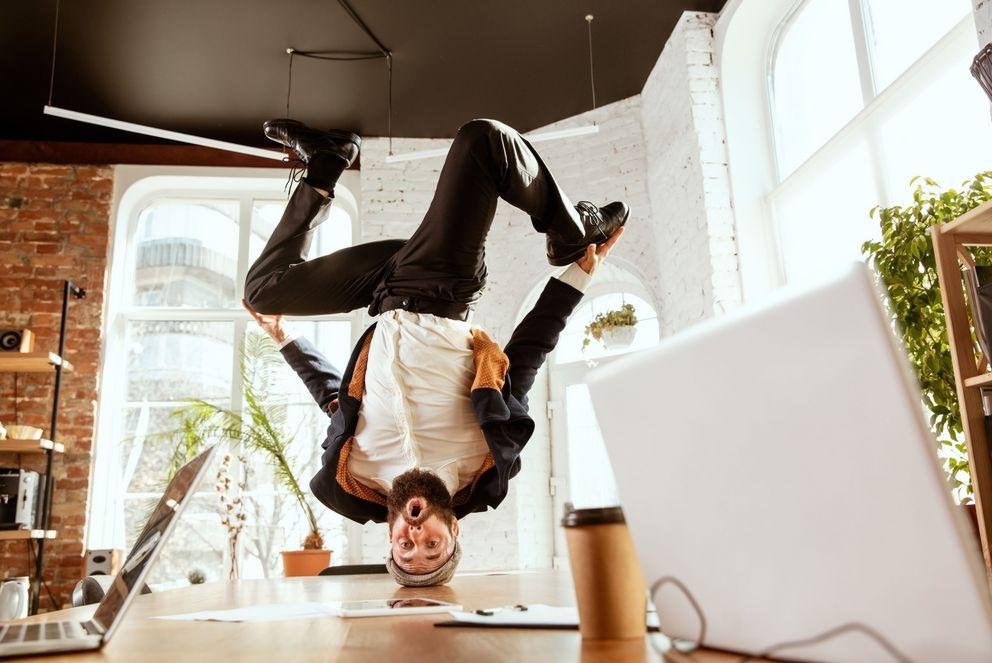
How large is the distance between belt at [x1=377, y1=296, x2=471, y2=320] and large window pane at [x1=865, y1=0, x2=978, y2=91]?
2332 millimetres

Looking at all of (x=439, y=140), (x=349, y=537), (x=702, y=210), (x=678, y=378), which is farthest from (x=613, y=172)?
(x=678, y=378)

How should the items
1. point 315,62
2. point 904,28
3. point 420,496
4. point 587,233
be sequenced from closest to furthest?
point 420,496, point 587,233, point 904,28, point 315,62

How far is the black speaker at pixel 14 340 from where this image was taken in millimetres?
5145

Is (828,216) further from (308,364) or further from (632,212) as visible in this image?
(308,364)

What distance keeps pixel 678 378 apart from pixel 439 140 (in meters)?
5.72

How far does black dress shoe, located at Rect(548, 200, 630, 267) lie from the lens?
7.65 ft

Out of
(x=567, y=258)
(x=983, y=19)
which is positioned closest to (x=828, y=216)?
(x=983, y=19)

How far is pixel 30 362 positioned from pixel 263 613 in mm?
4926

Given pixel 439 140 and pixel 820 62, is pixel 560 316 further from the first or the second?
pixel 439 140

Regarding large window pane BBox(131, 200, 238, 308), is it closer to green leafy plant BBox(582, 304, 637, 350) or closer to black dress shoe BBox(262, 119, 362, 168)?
green leafy plant BBox(582, 304, 637, 350)

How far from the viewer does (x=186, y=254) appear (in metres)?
6.16

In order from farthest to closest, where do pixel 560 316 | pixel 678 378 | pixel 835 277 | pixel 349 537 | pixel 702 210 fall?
1. pixel 349 537
2. pixel 702 210
3. pixel 560 316
4. pixel 678 378
5. pixel 835 277

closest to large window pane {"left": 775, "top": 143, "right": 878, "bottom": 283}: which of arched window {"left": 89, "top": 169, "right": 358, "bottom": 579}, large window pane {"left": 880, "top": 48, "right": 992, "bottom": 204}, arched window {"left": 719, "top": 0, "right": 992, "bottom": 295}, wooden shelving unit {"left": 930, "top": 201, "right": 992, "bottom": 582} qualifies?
arched window {"left": 719, "top": 0, "right": 992, "bottom": 295}

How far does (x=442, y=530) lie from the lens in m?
1.60
